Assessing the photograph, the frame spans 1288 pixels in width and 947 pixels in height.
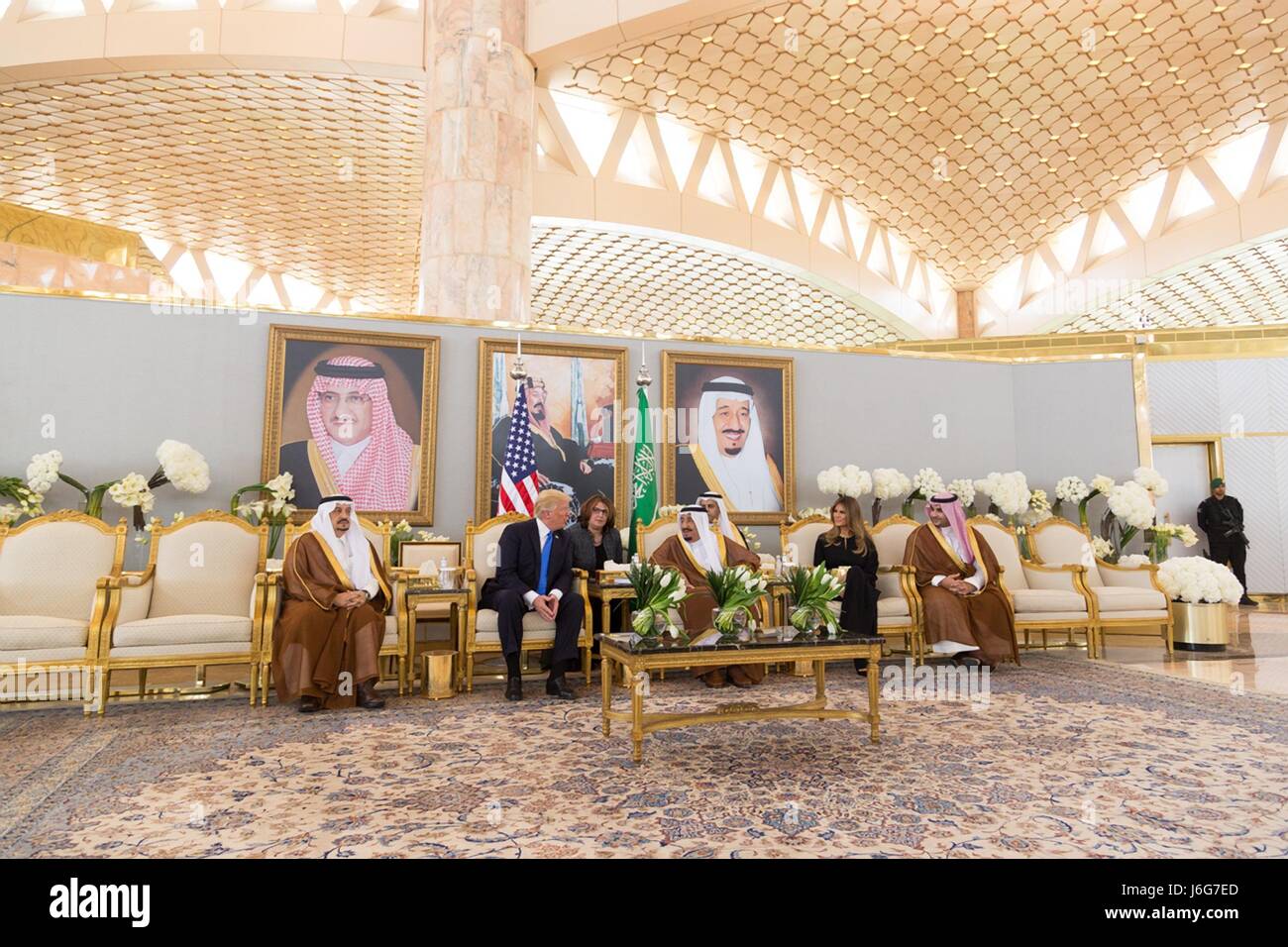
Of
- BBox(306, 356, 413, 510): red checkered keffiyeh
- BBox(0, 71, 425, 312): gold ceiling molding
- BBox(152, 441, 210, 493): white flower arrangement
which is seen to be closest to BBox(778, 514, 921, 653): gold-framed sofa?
BBox(306, 356, 413, 510): red checkered keffiyeh

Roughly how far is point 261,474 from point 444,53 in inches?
209

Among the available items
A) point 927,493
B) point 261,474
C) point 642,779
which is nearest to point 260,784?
point 642,779

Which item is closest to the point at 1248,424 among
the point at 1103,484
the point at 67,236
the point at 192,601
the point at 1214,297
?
the point at 1103,484

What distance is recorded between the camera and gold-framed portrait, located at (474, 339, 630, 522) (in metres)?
7.05

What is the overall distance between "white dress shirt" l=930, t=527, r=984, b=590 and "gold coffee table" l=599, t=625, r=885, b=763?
2495 mm

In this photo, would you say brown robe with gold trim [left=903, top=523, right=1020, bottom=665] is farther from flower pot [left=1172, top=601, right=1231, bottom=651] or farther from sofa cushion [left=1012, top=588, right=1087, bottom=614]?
flower pot [left=1172, top=601, right=1231, bottom=651]

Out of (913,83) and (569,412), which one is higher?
(913,83)

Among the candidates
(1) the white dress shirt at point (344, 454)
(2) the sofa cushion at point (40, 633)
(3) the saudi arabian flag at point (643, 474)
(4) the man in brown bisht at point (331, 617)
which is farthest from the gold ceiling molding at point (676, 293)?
(2) the sofa cushion at point (40, 633)

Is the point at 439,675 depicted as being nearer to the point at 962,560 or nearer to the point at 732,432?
the point at 732,432

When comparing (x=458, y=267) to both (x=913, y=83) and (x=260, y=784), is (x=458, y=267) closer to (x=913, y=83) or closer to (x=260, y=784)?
(x=260, y=784)

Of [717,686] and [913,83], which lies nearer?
[717,686]

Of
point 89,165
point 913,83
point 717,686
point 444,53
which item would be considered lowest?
point 717,686
